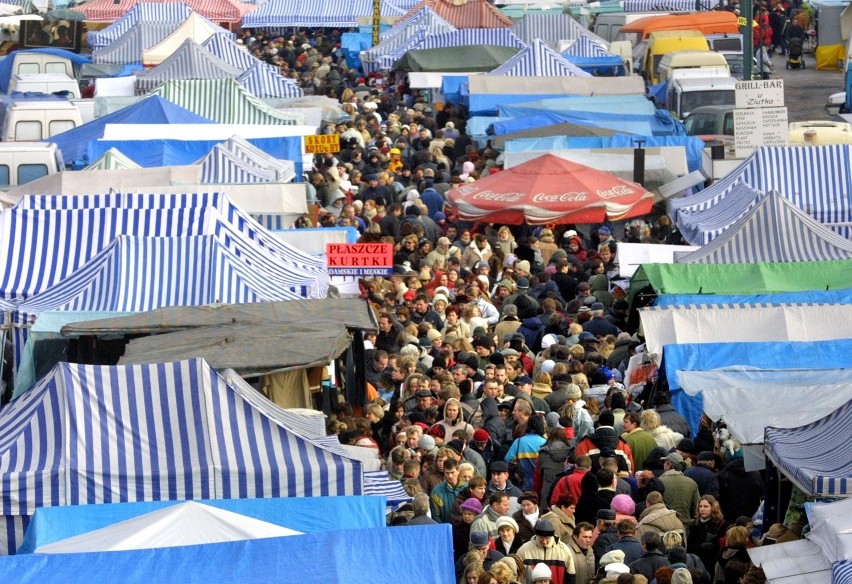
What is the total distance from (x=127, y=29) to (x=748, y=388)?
33.0 m

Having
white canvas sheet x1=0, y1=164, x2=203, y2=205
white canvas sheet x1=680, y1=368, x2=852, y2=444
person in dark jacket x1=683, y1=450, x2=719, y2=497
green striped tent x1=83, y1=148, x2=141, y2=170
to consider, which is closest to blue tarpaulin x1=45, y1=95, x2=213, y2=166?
green striped tent x1=83, y1=148, x2=141, y2=170

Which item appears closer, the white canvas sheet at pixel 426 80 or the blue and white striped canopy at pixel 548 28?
the white canvas sheet at pixel 426 80

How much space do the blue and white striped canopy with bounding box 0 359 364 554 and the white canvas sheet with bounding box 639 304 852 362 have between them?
5547 millimetres

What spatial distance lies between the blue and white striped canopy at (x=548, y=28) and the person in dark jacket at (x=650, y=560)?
1228 inches

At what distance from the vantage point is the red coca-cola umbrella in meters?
25.7

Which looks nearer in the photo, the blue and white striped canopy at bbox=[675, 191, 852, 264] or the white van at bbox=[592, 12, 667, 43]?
the blue and white striped canopy at bbox=[675, 191, 852, 264]

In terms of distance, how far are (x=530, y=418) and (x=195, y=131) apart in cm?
1382

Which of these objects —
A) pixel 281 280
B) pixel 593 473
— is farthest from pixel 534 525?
pixel 281 280

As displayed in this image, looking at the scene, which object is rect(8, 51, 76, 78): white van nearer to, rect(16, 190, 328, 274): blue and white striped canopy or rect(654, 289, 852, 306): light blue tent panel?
rect(16, 190, 328, 274): blue and white striped canopy

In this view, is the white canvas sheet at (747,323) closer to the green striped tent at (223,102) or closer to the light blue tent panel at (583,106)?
the light blue tent panel at (583,106)

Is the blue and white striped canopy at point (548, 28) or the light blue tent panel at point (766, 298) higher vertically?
the light blue tent panel at point (766, 298)

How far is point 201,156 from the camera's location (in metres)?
28.1

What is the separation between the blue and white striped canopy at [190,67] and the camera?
124 feet

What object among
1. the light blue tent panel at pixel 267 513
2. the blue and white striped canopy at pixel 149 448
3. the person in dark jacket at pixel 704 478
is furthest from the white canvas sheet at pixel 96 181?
the light blue tent panel at pixel 267 513
